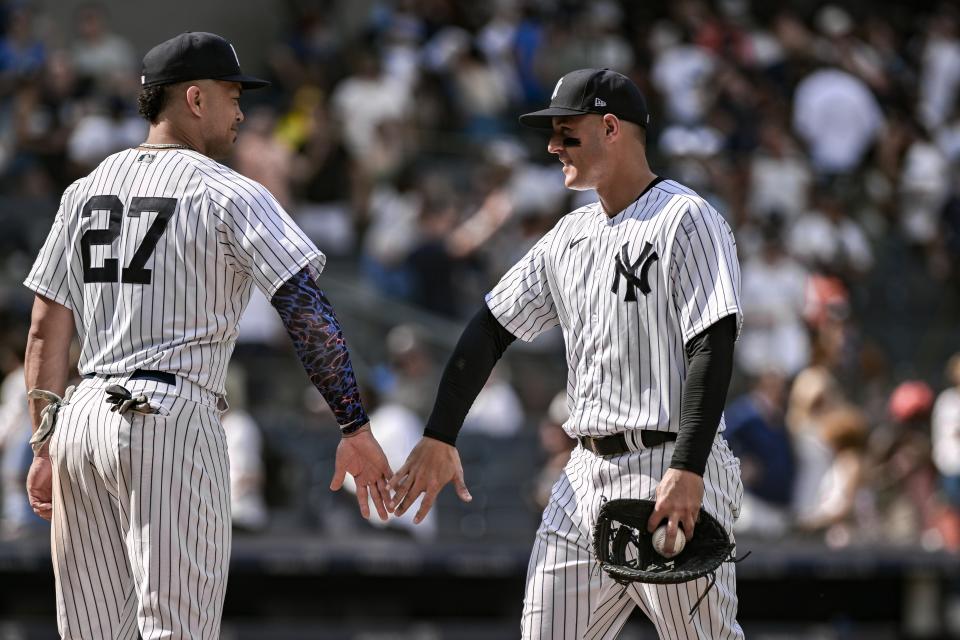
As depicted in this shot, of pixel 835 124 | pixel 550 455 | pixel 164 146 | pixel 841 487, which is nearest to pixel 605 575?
pixel 164 146

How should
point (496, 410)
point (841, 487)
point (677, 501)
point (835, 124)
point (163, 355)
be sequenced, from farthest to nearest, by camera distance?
point (835, 124) → point (496, 410) → point (841, 487) → point (163, 355) → point (677, 501)

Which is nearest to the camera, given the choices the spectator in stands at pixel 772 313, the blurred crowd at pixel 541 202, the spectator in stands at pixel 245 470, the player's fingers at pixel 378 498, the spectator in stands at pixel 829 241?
the player's fingers at pixel 378 498

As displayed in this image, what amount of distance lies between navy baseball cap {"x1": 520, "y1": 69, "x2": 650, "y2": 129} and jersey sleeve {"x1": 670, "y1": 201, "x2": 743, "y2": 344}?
373 millimetres

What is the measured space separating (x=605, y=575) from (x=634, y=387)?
555 millimetres

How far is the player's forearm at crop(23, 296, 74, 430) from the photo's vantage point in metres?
4.85

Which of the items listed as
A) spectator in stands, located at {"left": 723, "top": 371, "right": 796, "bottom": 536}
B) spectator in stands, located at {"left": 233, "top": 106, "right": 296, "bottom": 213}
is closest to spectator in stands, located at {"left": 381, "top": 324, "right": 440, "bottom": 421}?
spectator in stands, located at {"left": 233, "top": 106, "right": 296, "bottom": 213}

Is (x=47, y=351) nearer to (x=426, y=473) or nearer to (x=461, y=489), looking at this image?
(x=426, y=473)

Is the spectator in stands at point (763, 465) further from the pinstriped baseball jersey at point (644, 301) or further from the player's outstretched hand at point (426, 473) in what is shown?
the pinstriped baseball jersey at point (644, 301)

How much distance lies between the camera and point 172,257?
4.61 metres

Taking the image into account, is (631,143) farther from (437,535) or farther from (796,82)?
(796,82)

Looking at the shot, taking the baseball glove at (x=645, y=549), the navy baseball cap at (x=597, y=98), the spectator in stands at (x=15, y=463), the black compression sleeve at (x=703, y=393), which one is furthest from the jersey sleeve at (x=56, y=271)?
the spectator in stands at (x=15, y=463)

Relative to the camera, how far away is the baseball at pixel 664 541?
4539mm

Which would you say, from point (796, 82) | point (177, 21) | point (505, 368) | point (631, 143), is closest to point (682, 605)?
point (631, 143)

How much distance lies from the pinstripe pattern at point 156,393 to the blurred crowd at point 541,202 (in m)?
4.78
